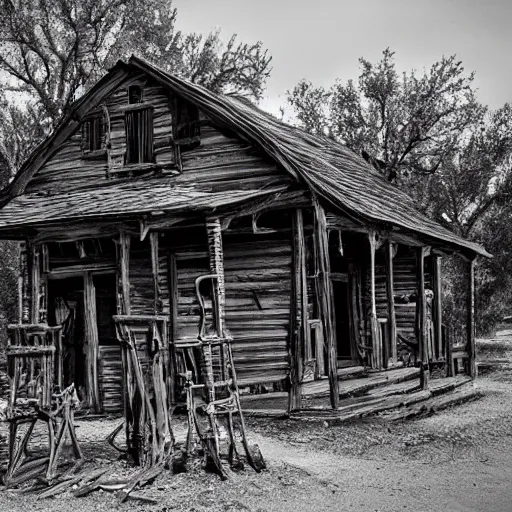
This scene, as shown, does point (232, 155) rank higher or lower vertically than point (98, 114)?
lower

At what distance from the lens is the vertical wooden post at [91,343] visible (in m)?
12.0

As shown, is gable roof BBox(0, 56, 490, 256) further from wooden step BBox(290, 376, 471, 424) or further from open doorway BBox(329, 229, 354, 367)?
wooden step BBox(290, 376, 471, 424)

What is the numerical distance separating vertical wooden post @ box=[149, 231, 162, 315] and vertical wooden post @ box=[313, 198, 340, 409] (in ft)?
8.93

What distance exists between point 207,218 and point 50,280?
163 inches

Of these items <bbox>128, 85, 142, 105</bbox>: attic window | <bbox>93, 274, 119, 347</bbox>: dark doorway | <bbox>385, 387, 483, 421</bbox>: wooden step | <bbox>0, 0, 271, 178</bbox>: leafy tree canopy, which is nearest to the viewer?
<bbox>385, 387, 483, 421</bbox>: wooden step

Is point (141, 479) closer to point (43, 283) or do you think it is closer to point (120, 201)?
point (120, 201)

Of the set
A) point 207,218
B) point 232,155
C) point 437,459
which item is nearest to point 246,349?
point 207,218

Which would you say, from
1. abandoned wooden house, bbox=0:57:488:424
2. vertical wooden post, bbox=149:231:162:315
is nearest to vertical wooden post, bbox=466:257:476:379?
abandoned wooden house, bbox=0:57:488:424

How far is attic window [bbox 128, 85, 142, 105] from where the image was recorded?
13578mm

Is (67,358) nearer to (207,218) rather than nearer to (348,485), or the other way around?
(207,218)

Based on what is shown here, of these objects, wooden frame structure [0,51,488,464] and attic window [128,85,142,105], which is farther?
attic window [128,85,142,105]

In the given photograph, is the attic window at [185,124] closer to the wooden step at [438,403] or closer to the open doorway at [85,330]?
the open doorway at [85,330]

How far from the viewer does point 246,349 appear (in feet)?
39.2

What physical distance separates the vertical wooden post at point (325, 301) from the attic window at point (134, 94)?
5.06 metres
